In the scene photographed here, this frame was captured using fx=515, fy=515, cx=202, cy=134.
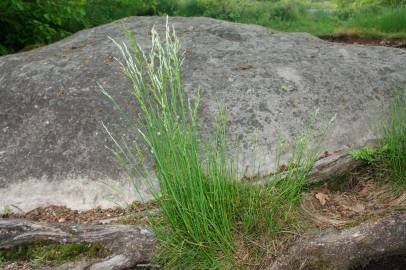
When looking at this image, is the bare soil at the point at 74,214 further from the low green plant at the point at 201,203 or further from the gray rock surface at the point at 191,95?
the low green plant at the point at 201,203

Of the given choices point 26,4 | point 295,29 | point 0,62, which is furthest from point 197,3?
point 0,62

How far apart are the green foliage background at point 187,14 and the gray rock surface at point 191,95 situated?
1.45 meters

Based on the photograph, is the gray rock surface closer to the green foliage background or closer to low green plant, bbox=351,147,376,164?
low green plant, bbox=351,147,376,164

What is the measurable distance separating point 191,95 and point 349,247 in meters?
1.86

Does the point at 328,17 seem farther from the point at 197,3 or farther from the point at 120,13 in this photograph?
the point at 120,13

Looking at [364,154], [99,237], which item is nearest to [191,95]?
[364,154]

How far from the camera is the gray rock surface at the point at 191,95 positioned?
12.2 ft

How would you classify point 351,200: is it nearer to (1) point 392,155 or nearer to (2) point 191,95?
(1) point 392,155

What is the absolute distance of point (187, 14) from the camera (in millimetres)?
12625

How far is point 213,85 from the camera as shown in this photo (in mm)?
4266

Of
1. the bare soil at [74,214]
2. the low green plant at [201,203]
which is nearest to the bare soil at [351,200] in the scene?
the low green plant at [201,203]

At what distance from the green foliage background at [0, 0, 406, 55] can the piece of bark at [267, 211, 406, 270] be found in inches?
168

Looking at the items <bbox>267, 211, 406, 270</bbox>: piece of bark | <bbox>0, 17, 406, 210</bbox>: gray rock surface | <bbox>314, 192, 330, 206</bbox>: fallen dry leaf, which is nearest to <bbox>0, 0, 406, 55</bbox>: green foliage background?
<bbox>0, 17, 406, 210</bbox>: gray rock surface

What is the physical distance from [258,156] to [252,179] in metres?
0.68
